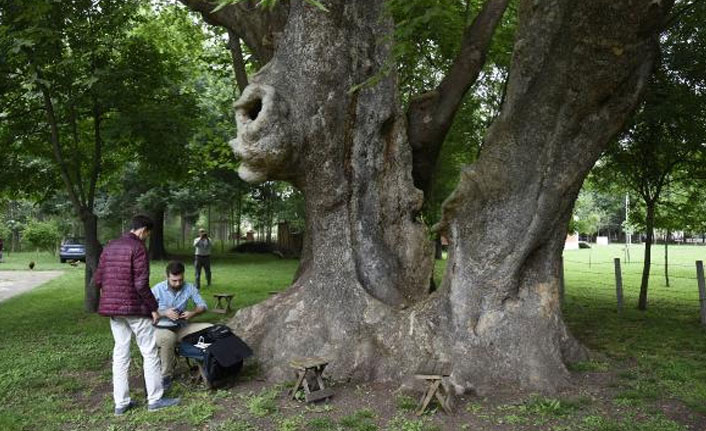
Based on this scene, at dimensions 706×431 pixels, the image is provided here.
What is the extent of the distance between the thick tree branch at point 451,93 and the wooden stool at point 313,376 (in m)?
3.69

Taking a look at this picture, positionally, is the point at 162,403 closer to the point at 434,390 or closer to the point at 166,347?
the point at 166,347

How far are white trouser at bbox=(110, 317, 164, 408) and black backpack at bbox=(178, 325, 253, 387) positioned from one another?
0.63 meters

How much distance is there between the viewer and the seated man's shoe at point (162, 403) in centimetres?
633

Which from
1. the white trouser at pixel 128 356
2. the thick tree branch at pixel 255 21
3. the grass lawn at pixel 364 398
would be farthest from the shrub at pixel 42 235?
the white trouser at pixel 128 356

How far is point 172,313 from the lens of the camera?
6.80 m

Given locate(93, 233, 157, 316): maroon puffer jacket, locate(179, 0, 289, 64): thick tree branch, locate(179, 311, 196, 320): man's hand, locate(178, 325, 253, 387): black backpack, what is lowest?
locate(178, 325, 253, 387): black backpack

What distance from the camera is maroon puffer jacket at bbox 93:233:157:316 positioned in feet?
20.3

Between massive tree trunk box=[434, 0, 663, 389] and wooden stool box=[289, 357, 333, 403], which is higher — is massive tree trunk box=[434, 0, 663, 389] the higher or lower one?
the higher one

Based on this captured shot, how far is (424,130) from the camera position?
8820 mm

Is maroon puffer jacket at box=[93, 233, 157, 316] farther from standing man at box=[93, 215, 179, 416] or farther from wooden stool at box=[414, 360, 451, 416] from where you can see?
wooden stool at box=[414, 360, 451, 416]

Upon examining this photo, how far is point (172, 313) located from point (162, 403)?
96 cm

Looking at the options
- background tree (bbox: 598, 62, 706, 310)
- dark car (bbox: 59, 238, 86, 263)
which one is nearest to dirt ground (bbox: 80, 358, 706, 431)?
background tree (bbox: 598, 62, 706, 310)

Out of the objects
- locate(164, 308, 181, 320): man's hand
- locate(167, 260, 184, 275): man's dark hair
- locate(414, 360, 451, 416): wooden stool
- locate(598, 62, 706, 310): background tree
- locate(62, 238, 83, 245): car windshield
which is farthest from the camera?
locate(62, 238, 83, 245): car windshield

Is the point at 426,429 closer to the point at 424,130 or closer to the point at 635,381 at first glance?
the point at 635,381
